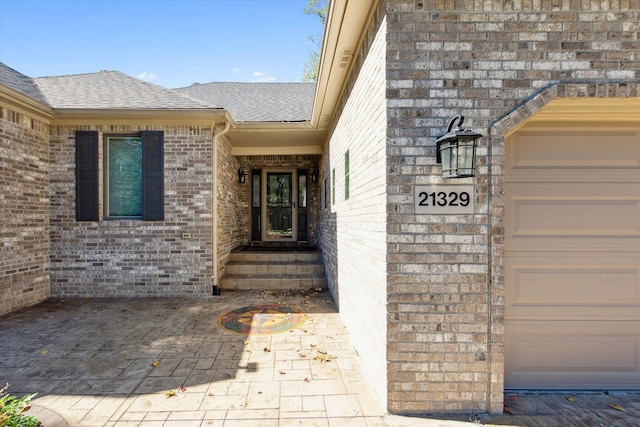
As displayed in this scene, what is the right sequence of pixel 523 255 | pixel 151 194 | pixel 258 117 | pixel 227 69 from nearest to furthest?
pixel 523 255 → pixel 151 194 → pixel 258 117 → pixel 227 69

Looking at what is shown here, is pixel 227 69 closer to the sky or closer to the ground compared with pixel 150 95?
closer to the sky

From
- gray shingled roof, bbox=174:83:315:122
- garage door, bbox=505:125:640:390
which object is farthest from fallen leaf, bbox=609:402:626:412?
gray shingled roof, bbox=174:83:315:122

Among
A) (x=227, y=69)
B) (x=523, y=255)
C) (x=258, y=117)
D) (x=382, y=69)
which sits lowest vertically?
(x=523, y=255)

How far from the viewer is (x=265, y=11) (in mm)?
7906

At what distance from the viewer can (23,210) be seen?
16.2ft

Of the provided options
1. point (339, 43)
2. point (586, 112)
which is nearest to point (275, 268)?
point (339, 43)

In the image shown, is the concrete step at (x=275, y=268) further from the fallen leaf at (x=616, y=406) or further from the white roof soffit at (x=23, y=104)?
the fallen leaf at (x=616, y=406)

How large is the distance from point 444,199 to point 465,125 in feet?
1.88

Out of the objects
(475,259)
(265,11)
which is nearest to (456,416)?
(475,259)

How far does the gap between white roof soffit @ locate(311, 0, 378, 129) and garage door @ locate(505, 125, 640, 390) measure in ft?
5.81

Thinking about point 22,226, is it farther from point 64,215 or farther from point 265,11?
point 265,11

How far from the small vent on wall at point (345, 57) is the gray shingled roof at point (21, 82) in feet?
16.4

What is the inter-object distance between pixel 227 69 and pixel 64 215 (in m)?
6.29

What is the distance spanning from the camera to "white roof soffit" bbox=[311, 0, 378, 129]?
257 cm
